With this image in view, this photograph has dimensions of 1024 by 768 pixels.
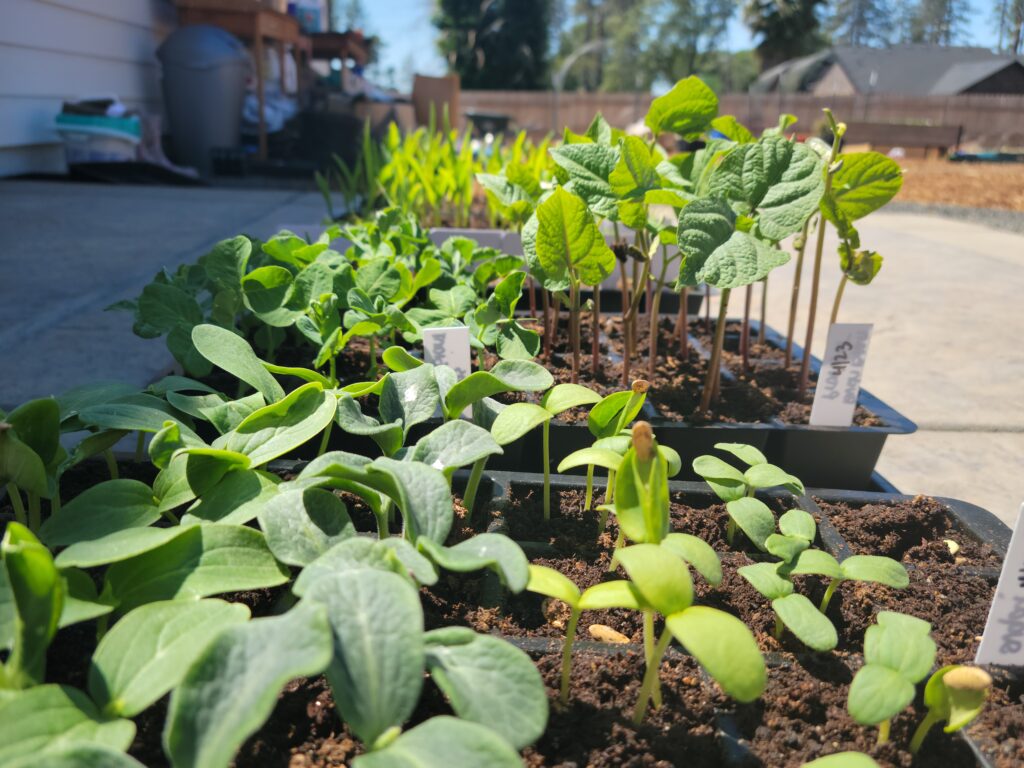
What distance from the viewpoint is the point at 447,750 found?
0.47 meters

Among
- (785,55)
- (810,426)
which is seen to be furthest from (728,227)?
(785,55)

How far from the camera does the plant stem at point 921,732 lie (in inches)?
25.3

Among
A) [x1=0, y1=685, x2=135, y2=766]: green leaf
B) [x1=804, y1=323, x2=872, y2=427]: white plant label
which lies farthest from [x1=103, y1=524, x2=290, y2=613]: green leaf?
[x1=804, y1=323, x2=872, y2=427]: white plant label

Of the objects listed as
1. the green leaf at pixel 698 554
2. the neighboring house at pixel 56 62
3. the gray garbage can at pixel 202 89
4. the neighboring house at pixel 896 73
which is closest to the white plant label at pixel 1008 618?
the green leaf at pixel 698 554

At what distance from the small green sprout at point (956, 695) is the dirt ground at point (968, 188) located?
606cm

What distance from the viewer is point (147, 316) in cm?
124

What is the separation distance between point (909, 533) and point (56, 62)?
15.9ft

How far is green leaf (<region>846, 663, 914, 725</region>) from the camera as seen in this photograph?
584 mm

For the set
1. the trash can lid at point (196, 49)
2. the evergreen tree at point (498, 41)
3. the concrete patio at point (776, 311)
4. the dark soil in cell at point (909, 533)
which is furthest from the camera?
the evergreen tree at point (498, 41)

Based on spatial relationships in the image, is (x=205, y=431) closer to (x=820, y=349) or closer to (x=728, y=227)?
(x=728, y=227)

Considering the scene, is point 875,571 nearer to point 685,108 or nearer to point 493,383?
point 493,383

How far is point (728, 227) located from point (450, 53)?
30194mm

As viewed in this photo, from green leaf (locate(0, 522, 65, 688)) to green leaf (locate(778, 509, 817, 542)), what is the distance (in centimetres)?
66

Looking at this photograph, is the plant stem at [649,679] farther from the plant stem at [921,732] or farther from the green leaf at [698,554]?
the plant stem at [921,732]
